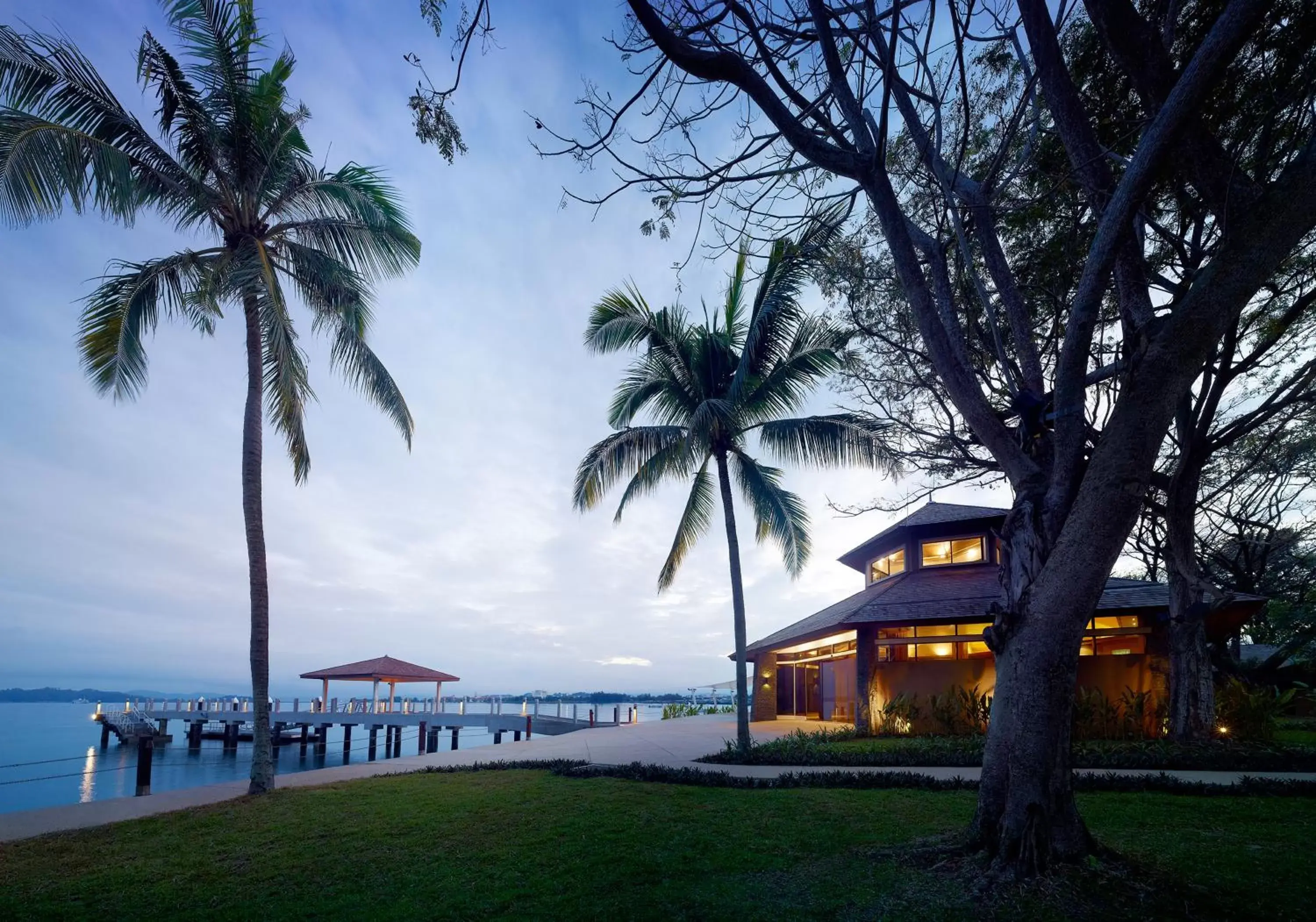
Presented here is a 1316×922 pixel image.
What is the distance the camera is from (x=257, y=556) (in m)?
9.94

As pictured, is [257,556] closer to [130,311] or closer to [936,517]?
[130,311]

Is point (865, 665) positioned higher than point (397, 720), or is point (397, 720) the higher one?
point (865, 665)

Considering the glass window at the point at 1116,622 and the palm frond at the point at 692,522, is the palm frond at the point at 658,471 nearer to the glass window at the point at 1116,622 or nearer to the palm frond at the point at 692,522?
the palm frond at the point at 692,522

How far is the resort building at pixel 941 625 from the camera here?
1476cm

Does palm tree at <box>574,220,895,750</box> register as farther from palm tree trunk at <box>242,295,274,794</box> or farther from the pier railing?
the pier railing

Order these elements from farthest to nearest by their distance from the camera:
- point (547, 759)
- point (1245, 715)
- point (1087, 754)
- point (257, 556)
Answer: point (1245, 715)
point (547, 759)
point (1087, 754)
point (257, 556)

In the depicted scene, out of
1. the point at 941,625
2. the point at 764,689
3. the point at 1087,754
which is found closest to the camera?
the point at 1087,754

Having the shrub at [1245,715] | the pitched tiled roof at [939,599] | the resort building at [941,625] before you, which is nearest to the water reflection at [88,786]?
the pitched tiled roof at [939,599]

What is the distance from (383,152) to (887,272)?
8.20 m

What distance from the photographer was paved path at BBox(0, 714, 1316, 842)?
835 cm

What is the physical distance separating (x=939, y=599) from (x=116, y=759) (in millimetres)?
30950

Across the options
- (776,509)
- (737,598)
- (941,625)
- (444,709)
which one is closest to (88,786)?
(444,709)

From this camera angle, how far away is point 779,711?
24953mm

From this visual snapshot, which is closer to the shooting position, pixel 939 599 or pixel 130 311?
pixel 130 311
